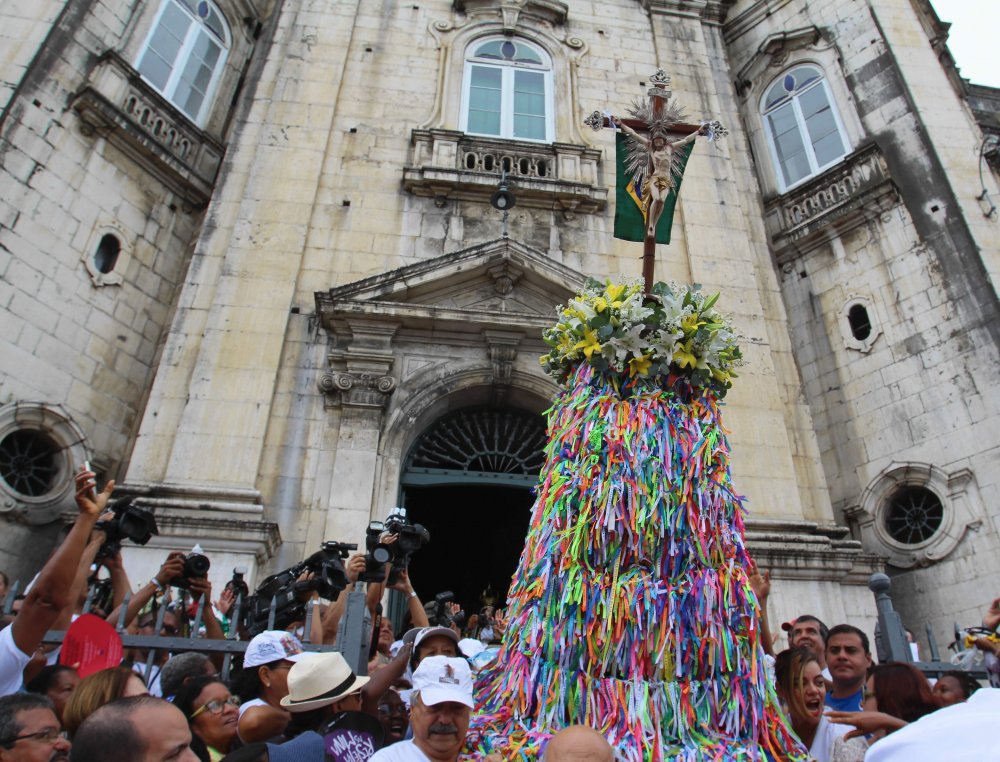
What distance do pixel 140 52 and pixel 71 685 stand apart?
11109 mm

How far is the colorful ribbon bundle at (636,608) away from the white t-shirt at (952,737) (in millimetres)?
2065

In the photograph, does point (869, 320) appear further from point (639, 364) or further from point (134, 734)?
point (134, 734)

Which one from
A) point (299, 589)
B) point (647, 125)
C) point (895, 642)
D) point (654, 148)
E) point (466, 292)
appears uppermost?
point (466, 292)

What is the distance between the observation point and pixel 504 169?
11867 mm

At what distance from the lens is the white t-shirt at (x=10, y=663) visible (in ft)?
10.6

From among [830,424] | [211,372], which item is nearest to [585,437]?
[211,372]

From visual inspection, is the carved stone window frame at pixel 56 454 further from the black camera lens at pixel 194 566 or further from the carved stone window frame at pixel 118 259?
the black camera lens at pixel 194 566

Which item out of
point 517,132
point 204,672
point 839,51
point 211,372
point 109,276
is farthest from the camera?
point 839,51

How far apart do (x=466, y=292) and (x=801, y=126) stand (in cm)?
772

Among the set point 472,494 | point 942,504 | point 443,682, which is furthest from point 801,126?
point 443,682

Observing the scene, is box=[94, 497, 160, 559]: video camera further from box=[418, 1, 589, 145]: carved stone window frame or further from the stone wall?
the stone wall

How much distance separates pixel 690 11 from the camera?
14.5 meters

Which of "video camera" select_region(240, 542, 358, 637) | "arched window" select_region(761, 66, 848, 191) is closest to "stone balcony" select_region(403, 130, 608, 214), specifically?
"arched window" select_region(761, 66, 848, 191)

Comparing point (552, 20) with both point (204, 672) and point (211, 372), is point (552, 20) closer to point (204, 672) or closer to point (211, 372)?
point (211, 372)
